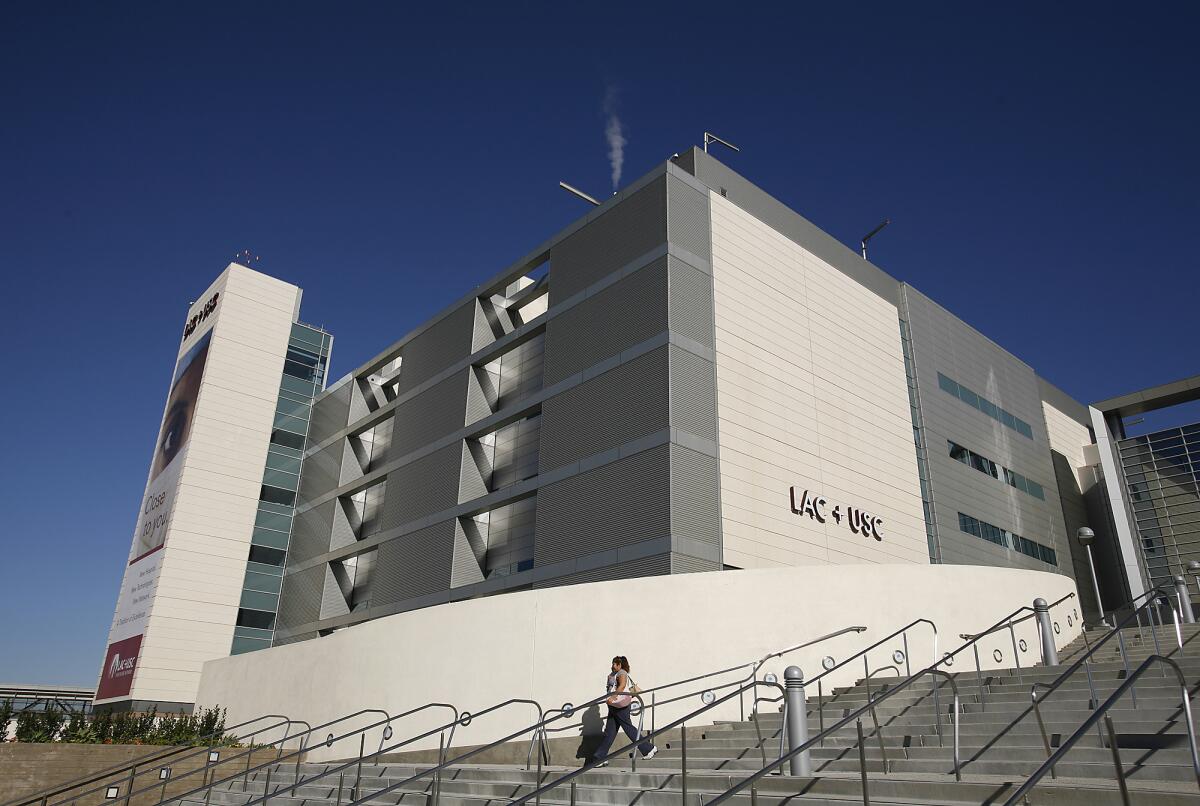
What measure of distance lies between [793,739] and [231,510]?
34228mm

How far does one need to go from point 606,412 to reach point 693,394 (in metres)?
2.70

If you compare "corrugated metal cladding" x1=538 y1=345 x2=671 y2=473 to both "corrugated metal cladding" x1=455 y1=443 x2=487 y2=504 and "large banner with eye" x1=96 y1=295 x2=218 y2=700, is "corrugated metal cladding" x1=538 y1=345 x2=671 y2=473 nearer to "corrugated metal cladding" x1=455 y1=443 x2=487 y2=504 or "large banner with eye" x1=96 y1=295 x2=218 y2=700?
"corrugated metal cladding" x1=455 y1=443 x2=487 y2=504

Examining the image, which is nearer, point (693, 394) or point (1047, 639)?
point (1047, 639)

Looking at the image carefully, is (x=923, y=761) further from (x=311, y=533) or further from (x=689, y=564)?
(x=311, y=533)

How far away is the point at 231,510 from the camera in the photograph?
126 feet

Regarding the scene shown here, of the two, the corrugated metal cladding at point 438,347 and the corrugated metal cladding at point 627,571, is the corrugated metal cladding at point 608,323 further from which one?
the corrugated metal cladding at point 627,571

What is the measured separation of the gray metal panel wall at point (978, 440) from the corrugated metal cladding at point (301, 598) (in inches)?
946

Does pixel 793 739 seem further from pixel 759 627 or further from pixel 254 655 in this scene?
pixel 254 655

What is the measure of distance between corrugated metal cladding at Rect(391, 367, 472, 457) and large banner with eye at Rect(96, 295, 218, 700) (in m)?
10.4

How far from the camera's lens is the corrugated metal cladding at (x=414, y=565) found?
29.7m

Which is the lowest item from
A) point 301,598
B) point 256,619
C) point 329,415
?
point 256,619

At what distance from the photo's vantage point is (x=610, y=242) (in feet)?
93.0

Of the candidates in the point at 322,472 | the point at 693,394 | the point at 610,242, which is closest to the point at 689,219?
the point at 610,242

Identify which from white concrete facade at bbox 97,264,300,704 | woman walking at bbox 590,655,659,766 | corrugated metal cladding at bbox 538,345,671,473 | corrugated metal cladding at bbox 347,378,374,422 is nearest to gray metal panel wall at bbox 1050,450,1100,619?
corrugated metal cladding at bbox 538,345,671,473
